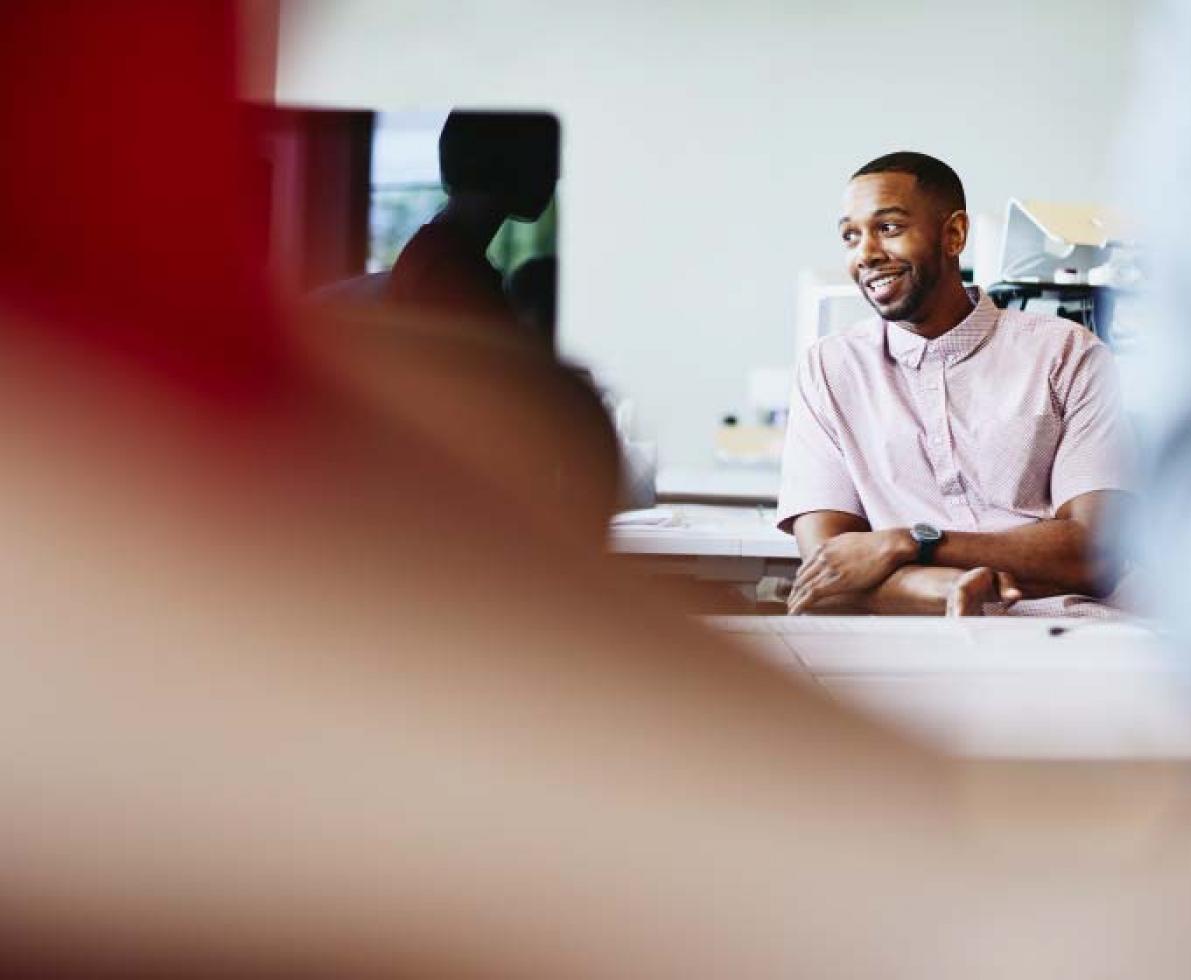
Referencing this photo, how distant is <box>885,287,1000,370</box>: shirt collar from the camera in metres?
0.61

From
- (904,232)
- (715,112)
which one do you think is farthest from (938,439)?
(715,112)

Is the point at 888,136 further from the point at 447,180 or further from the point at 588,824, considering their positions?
the point at 588,824

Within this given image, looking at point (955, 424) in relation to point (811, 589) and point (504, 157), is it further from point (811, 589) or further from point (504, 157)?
point (504, 157)

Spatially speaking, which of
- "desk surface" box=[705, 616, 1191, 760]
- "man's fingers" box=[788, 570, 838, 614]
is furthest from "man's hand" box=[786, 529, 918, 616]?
"desk surface" box=[705, 616, 1191, 760]

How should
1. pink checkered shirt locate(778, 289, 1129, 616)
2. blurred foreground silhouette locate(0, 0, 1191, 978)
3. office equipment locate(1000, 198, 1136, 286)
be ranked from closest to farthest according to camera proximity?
blurred foreground silhouette locate(0, 0, 1191, 978) < office equipment locate(1000, 198, 1136, 286) < pink checkered shirt locate(778, 289, 1129, 616)

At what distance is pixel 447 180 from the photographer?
0.40 meters

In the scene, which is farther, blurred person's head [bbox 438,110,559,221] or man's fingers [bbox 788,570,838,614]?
man's fingers [bbox 788,570,838,614]

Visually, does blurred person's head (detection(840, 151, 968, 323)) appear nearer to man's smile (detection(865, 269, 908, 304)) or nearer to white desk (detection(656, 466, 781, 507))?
man's smile (detection(865, 269, 908, 304))

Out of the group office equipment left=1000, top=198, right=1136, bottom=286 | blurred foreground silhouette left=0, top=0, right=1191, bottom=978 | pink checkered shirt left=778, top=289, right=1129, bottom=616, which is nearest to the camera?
blurred foreground silhouette left=0, top=0, right=1191, bottom=978

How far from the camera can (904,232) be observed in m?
0.58

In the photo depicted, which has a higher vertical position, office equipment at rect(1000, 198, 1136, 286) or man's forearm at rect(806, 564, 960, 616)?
office equipment at rect(1000, 198, 1136, 286)

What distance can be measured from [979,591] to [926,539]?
59 millimetres

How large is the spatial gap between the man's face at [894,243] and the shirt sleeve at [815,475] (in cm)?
8

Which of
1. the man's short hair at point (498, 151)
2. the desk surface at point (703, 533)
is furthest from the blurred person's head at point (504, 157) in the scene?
the desk surface at point (703, 533)
